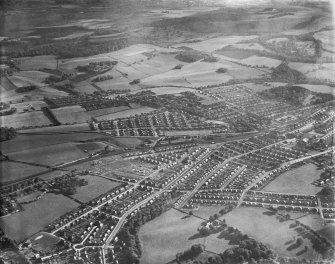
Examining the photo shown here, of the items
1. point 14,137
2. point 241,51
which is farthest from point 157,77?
point 14,137

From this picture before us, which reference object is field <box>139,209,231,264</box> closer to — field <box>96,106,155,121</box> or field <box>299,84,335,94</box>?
field <box>96,106,155,121</box>

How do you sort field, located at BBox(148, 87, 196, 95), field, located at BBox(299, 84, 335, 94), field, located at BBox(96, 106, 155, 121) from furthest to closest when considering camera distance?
field, located at BBox(148, 87, 196, 95)
field, located at BBox(299, 84, 335, 94)
field, located at BBox(96, 106, 155, 121)

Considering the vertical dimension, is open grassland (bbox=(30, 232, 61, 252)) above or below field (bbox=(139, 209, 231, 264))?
below

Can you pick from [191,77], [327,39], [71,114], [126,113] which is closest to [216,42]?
[191,77]

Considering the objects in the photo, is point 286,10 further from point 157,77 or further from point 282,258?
point 282,258

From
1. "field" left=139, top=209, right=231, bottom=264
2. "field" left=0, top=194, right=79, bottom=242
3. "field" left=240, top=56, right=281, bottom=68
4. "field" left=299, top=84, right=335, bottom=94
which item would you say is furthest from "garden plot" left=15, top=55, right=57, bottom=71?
"field" left=139, top=209, right=231, bottom=264

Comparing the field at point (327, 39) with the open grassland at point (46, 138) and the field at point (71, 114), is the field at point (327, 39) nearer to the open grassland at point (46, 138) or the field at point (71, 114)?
the field at point (71, 114)
